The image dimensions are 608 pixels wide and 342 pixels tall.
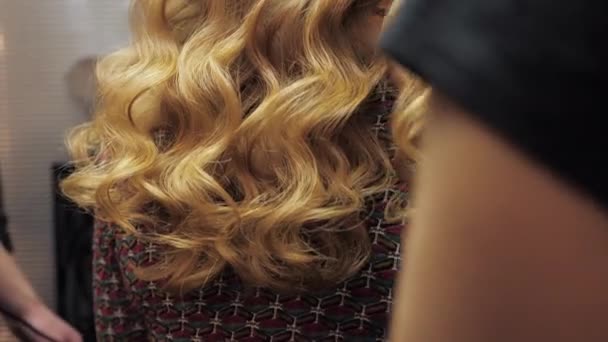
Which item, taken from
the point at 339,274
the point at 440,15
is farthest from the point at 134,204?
the point at 440,15

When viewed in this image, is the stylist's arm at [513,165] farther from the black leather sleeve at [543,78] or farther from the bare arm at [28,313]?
the bare arm at [28,313]

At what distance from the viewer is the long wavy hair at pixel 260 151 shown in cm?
60

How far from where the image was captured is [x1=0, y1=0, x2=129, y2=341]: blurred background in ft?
3.99

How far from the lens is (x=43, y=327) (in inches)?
34.0

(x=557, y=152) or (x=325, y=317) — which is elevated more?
(x=557, y=152)

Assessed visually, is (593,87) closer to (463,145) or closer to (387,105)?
(463,145)

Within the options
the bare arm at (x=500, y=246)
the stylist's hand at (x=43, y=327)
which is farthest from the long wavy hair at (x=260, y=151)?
the bare arm at (x=500, y=246)

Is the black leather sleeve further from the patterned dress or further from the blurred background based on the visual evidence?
the blurred background

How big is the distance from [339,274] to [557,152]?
42 centimetres

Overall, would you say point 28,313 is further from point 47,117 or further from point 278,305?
point 47,117

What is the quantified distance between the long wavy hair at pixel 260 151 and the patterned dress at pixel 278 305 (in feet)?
0.04

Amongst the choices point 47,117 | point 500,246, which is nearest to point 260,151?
point 500,246

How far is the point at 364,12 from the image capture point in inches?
23.9

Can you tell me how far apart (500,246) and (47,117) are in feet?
3.87
